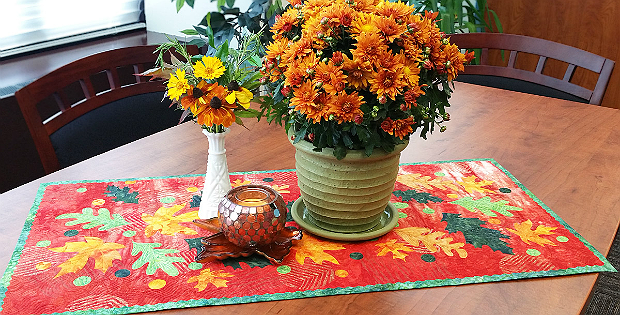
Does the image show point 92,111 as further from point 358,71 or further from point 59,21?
point 59,21

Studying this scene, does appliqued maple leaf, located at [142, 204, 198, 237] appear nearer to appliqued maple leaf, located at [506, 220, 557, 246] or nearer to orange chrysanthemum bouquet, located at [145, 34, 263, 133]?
orange chrysanthemum bouquet, located at [145, 34, 263, 133]

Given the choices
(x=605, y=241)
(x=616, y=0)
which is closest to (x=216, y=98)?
(x=605, y=241)

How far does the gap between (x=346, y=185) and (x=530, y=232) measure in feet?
1.11

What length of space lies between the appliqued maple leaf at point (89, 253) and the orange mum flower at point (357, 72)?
441 mm

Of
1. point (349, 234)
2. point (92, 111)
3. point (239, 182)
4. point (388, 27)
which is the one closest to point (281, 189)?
point (239, 182)

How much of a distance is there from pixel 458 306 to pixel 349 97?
0.32m

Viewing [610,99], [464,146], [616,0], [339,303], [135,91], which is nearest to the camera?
[339,303]

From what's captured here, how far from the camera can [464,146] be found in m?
1.32

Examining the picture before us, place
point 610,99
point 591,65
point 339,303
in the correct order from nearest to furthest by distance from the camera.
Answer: point 339,303 < point 591,65 < point 610,99

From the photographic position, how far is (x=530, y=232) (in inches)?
37.8

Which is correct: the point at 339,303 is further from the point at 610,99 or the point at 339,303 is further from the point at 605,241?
the point at 610,99

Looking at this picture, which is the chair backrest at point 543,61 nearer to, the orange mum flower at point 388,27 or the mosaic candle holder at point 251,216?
the orange mum flower at point 388,27

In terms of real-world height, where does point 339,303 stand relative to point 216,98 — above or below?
below

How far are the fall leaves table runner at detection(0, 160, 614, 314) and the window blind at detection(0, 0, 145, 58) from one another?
1.51 metres
